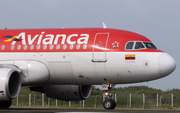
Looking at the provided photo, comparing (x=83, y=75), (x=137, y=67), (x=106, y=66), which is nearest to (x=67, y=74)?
(x=83, y=75)

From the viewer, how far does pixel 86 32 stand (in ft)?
82.5

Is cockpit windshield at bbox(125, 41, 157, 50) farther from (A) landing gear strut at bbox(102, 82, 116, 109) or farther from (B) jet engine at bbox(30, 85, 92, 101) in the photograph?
(B) jet engine at bbox(30, 85, 92, 101)

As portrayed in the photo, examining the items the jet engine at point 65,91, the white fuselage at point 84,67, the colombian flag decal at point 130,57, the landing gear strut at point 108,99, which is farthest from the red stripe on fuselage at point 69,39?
the jet engine at point 65,91

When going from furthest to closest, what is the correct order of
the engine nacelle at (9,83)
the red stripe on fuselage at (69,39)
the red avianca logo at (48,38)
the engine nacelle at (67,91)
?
the engine nacelle at (67,91)
the red avianca logo at (48,38)
the red stripe on fuselage at (69,39)
the engine nacelle at (9,83)

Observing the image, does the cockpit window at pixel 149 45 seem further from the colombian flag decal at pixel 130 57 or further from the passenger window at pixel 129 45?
the colombian flag decal at pixel 130 57

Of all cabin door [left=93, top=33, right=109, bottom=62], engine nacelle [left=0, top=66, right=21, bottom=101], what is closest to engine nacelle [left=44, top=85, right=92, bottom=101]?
engine nacelle [left=0, top=66, right=21, bottom=101]

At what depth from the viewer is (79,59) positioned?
79.8 ft

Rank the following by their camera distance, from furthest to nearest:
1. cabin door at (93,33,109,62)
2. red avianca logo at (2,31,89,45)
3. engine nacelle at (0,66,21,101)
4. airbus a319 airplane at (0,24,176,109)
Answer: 1. red avianca logo at (2,31,89,45)
2. cabin door at (93,33,109,62)
3. airbus a319 airplane at (0,24,176,109)
4. engine nacelle at (0,66,21,101)

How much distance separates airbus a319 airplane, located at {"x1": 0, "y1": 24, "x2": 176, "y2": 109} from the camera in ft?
76.9

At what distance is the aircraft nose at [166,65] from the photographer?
23.0 m

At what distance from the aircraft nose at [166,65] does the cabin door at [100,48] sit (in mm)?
3281

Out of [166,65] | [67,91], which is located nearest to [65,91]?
[67,91]

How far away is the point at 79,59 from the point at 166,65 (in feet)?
17.0

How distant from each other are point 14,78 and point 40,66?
1748 millimetres
